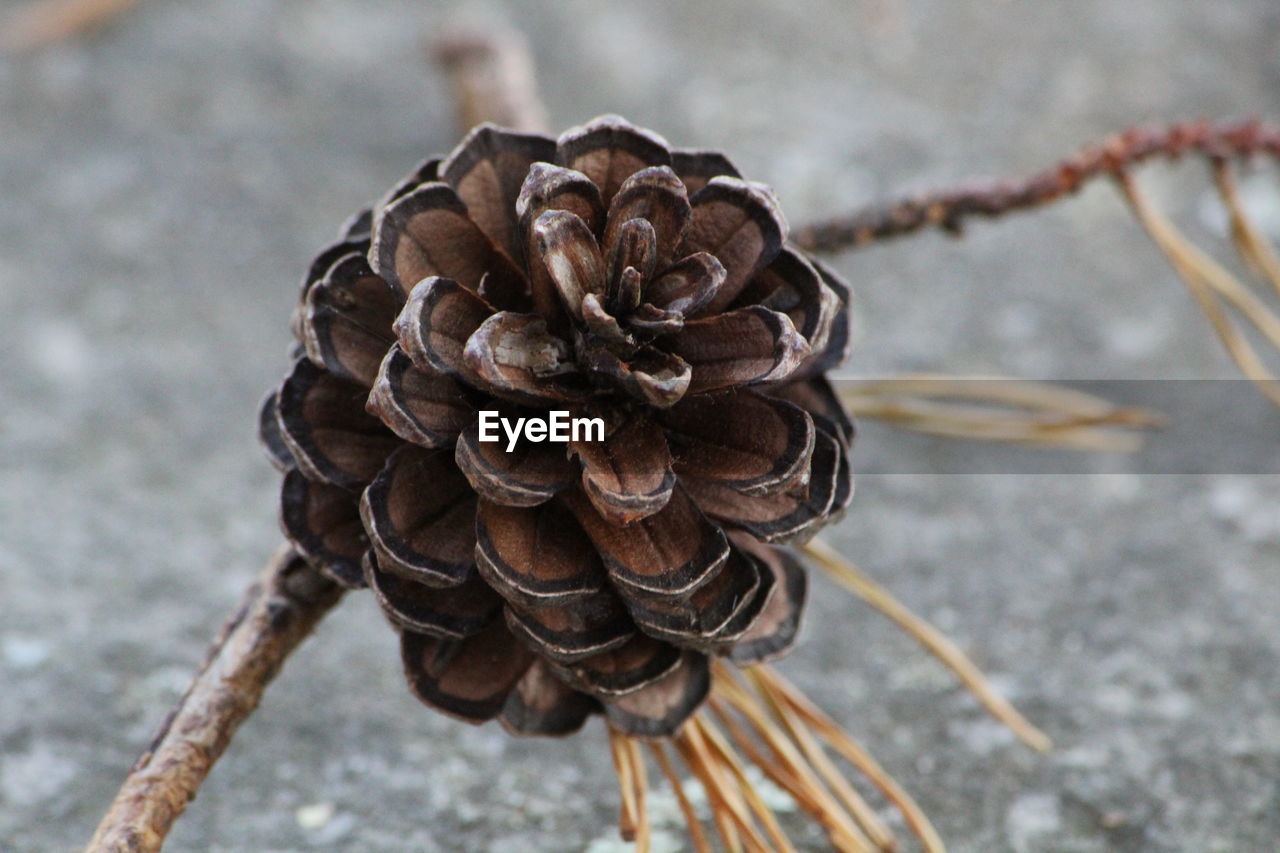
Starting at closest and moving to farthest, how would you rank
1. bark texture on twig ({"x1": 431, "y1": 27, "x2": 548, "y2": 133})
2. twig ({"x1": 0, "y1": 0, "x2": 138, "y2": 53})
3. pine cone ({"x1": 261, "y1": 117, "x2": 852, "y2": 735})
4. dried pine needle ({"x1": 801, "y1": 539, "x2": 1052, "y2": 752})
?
pine cone ({"x1": 261, "y1": 117, "x2": 852, "y2": 735})
dried pine needle ({"x1": 801, "y1": 539, "x2": 1052, "y2": 752})
bark texture on twig ({"x1": 431, "y1": 27, "x2": 548, "y2": 133})
twig ({"x1": 0, "y1": 0, "x2": 138, "y2": 53})

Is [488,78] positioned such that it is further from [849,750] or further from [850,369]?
[849,750]

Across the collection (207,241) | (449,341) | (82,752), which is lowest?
(82,752)

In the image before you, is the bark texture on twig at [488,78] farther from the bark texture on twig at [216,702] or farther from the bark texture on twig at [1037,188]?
the bark texture on twig at [216,702]

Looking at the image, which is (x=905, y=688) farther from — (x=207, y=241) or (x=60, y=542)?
(x=207, y=241)

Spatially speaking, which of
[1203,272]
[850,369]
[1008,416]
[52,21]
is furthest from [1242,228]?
[52,21]

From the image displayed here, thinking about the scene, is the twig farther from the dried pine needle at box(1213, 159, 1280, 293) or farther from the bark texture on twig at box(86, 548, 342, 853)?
the dried pine needle at box(1213, 159, 1280, 293)

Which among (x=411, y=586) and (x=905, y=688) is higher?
(x=411, y=586)

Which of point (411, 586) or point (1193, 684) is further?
point (1193, 684)

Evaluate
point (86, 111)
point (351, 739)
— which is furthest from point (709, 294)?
point (86, 111)

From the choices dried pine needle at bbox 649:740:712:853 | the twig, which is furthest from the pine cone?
the twig
